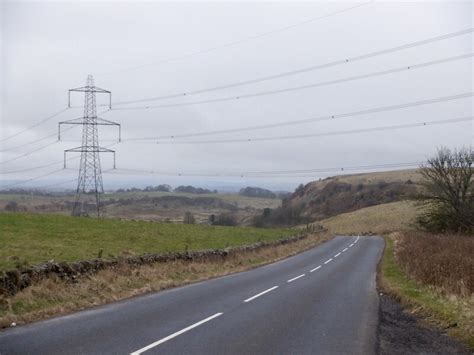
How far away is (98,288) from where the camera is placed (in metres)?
15.3

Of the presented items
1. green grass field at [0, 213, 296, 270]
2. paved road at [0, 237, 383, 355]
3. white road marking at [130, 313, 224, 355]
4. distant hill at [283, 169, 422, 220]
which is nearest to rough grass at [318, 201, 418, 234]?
distant hill at [283, 169, 422, 220]

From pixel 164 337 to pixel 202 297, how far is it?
5894 millimetres

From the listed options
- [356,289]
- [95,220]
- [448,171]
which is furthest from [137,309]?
[448,171]

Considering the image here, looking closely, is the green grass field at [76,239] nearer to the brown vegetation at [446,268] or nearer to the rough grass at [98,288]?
the rough grass at [98,288]

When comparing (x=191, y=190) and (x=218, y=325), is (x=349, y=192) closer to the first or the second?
(x=191, y=190)

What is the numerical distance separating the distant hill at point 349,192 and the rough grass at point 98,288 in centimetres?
11873

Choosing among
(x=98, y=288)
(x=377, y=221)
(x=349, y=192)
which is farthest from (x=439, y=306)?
(x=349, y=192)

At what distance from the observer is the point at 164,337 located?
9.80 metres

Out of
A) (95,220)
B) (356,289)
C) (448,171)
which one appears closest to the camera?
(356,289)

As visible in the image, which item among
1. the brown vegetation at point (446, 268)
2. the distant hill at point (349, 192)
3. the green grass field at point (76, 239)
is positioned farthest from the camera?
the distant hill at point (349, 192)

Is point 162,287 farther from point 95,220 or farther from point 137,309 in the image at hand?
point 95,220

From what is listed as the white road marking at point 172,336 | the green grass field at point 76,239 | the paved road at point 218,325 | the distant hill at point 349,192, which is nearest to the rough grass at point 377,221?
the distant hill at point 349,192

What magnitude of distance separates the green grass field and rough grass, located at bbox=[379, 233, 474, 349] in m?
10.2

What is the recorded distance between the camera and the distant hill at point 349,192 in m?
150
